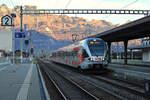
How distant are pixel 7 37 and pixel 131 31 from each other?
34600mm

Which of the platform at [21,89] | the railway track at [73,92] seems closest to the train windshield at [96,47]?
the railway track at [73,92]

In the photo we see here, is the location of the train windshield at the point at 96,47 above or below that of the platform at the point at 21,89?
above

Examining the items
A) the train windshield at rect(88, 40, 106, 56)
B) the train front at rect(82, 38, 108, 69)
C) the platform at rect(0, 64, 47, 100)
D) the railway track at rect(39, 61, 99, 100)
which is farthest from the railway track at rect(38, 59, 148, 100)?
the train windshield at rect(88, 40, 106, 56)

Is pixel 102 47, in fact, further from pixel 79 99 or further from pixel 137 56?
pixel 137 56

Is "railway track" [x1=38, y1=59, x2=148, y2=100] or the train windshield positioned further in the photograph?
the train windshield

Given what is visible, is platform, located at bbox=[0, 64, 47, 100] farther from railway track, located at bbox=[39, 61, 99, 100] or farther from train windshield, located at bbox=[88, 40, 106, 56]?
train windshield, located at bbox=[88, 40, 106, 56]

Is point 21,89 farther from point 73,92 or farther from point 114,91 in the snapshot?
point 114,91

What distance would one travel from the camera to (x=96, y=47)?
3047cm

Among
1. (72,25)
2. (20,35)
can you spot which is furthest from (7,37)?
(72,25)

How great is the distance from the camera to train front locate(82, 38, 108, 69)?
29.8m

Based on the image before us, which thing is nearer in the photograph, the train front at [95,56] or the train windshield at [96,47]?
the train front at [95,56]

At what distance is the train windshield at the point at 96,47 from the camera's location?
3008 cm

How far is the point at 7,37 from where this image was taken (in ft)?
235

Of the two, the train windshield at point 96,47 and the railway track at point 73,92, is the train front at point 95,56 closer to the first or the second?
the train windshield at point 96,47
